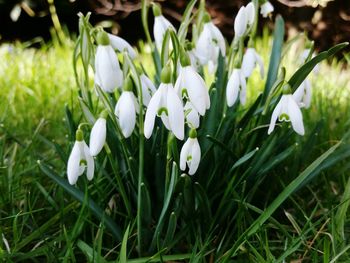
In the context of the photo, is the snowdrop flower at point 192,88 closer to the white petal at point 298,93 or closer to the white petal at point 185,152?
the white petal at point 185,152

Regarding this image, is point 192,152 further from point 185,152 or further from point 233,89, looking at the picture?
point 233,89

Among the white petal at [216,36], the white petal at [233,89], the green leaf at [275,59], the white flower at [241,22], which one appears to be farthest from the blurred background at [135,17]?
the white petal at [233,89]

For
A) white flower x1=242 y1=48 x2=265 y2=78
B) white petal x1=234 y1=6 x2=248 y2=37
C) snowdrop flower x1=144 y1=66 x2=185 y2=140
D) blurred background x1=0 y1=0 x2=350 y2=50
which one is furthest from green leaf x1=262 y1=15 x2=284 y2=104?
blurred background x1=0 y1=0 x2=350 y2=50

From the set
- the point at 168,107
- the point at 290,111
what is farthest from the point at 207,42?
the point at 168,107

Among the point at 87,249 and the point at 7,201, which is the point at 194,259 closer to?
the point at 87,249

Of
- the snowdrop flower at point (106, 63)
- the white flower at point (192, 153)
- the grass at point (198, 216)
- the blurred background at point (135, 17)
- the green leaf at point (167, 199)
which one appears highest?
the snowdrop flower at point (106, 63)

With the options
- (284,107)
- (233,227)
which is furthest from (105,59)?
(233,227)

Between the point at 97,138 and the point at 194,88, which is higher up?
the point at 194,88
